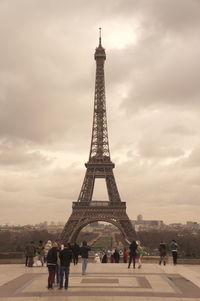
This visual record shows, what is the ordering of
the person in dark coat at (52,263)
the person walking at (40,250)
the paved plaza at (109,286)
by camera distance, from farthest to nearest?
the person walking at (40,250)
the person in dark coat at (52,263)
the paved plaza at (109,286)

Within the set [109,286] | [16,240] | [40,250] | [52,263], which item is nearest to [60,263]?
[52,263]

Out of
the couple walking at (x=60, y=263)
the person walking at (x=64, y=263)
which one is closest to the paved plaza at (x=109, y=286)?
the couple walking at (x=60, y=263)

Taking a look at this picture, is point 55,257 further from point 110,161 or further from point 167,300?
point 110,161

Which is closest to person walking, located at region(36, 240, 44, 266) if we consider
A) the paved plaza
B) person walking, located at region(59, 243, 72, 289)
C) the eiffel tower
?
the paved plaza

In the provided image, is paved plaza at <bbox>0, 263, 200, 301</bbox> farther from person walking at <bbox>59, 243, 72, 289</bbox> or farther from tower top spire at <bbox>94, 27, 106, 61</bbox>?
tower top spire at <bbox>94, 27, 106, 61</bbox>

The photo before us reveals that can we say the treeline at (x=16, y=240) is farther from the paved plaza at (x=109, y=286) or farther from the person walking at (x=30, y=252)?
the paved plaza at (x=109, y=286)

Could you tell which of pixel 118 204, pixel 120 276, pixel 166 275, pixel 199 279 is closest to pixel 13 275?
pixel 120 276

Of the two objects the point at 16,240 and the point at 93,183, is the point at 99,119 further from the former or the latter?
the point at 16,240
